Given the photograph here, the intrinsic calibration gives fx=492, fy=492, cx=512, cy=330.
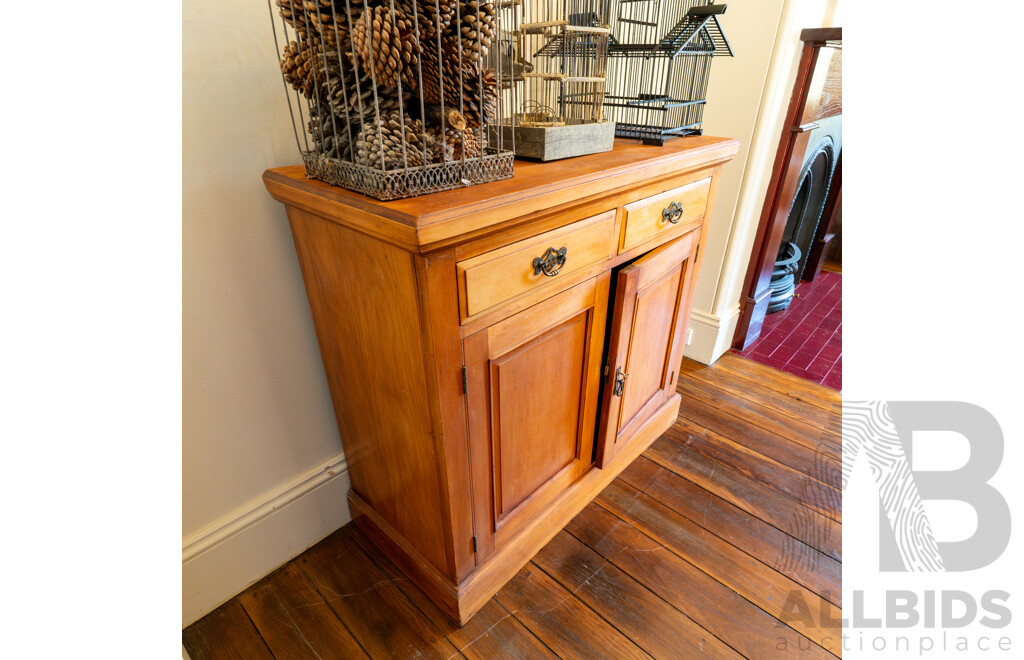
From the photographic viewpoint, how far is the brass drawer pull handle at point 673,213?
122cm

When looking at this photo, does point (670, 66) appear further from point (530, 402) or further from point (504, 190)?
point (530, 402)

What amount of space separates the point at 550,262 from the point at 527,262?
60 millimetres

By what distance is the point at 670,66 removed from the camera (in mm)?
1212

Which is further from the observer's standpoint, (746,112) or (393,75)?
(746,112)

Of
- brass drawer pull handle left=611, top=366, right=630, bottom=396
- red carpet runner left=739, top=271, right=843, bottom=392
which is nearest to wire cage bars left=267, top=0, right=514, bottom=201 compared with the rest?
brass drawer pull handle left=611, top=366, right=630, bottom=396

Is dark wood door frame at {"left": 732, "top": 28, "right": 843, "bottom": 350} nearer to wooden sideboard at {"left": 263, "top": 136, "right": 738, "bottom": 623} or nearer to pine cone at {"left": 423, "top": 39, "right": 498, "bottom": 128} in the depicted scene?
wooden sideboard at {"left": 263, "top": 136, "right": 738, "bottom": 623}

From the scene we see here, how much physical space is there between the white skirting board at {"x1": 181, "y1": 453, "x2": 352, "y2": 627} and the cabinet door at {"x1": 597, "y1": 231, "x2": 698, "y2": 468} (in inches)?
30.2

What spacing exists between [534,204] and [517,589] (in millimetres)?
948

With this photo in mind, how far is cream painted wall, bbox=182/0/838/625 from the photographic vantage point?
2.91ft

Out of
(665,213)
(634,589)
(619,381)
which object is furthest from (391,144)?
(634,589)

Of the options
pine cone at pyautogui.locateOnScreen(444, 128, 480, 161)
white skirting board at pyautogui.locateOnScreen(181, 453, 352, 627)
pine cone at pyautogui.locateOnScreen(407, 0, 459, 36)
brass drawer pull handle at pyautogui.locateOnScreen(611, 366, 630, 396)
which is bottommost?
white skirting board at pyautogui.locateOnScreen(181, 453, 352, 627)

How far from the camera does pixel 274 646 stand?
3.59 ft

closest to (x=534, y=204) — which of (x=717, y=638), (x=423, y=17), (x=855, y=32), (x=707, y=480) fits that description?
(x=423, y=17)
